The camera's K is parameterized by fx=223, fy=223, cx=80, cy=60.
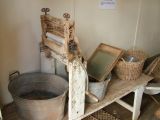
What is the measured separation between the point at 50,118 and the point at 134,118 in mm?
1006

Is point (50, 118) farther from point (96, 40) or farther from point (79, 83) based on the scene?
point (96, 40)

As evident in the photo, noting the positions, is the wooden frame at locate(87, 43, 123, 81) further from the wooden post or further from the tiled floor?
the tiled floor

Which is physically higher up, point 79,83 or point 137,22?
point 137,22

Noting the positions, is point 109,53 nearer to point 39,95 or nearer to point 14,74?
point 39,95

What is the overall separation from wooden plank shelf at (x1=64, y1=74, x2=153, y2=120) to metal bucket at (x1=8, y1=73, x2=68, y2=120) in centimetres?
18

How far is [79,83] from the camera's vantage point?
4.69ft

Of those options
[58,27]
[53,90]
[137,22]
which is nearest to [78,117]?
[53,90]

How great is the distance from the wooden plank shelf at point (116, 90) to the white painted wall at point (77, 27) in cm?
45

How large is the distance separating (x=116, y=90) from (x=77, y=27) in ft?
2.17

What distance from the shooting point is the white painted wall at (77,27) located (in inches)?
61.9

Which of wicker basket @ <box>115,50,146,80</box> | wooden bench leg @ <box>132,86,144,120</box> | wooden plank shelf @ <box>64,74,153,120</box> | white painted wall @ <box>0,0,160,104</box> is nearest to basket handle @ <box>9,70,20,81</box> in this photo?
white painted wall @ <box>0,0,160,104</box>

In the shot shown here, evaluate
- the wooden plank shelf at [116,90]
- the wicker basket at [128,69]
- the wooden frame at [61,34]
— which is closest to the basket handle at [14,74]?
the wooden frame at [61,34]

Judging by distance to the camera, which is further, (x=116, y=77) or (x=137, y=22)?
(x=137, y=22)

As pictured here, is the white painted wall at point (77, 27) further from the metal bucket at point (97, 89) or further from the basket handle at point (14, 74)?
the metal bucket at point (97, 89)
